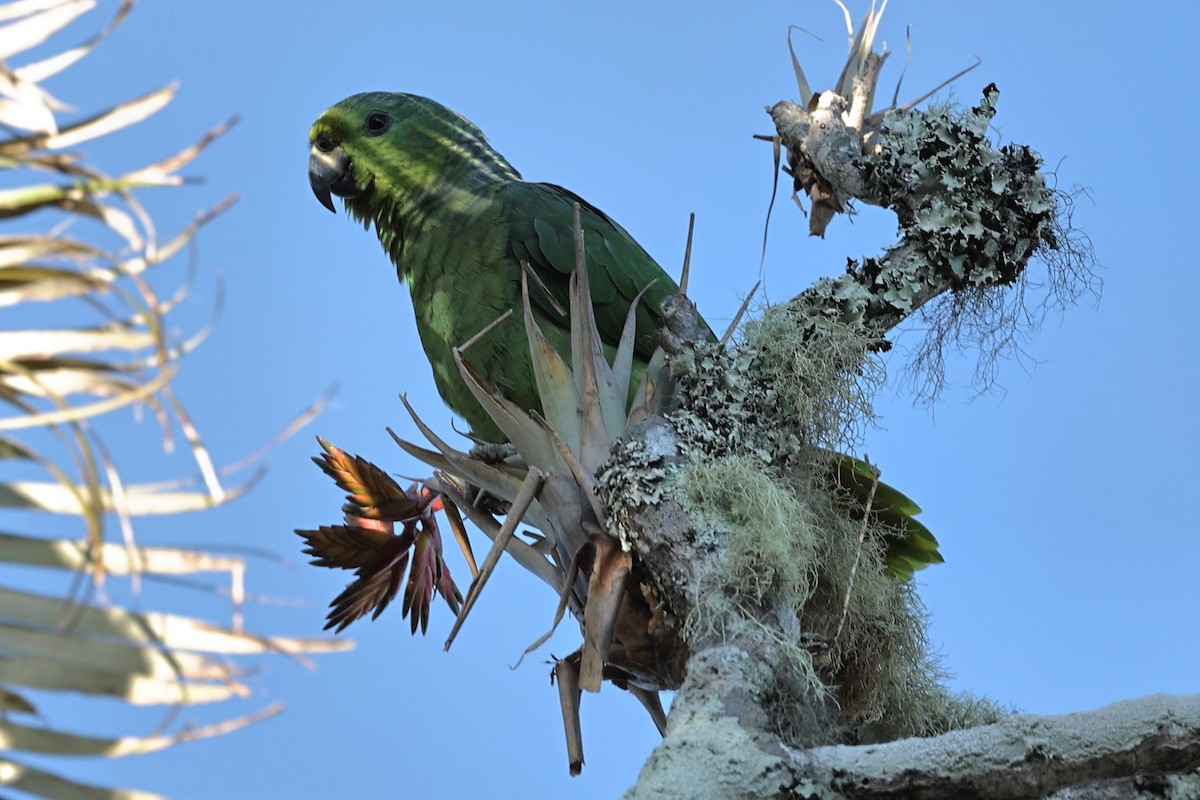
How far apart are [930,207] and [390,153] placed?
1908mm

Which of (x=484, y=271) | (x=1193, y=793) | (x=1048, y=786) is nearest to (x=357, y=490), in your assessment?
(x=484, y=271)

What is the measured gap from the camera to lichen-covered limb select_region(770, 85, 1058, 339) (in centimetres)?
293

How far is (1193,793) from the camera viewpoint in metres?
2.12

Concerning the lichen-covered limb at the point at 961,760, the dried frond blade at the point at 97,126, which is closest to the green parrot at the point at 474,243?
the lichen-covered limb at the point at 961,760

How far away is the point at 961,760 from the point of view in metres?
2.00

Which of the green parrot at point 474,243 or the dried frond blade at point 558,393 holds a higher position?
the green parrot at point 474,243

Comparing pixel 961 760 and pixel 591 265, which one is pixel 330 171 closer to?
pixel 591 265

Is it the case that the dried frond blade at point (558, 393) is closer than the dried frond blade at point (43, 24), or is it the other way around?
the dried frond blade at point (43, 24)

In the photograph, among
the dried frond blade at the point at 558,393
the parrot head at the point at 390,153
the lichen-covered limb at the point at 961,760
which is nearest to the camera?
the lichen-covered limb at the point at 961,760

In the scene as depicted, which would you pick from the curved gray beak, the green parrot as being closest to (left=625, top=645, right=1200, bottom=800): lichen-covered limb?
the green parrot

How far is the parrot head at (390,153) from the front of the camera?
4.04 meters

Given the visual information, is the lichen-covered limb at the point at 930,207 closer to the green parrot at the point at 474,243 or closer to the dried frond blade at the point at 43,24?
the green parrot at the point at 474,243

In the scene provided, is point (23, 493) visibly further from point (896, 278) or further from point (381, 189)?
point (381, 189)

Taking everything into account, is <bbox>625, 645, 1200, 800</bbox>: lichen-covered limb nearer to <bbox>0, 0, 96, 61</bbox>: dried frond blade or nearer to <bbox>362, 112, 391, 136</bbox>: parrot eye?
<bbox>0, 0, 96, 61</bbox>: dried frond blade
